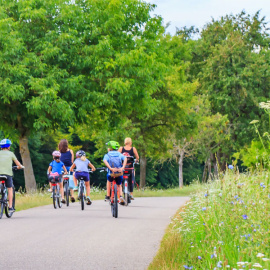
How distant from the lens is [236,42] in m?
43.2

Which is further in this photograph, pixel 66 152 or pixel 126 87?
pixel 126 87

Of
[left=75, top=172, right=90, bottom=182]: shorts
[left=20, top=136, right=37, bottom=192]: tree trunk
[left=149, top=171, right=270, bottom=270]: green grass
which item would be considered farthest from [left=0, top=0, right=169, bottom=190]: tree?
[left=149, top=171, right=270, bottom=270]: green grass

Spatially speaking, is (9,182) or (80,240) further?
(9,182)

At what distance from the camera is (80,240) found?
9359mm

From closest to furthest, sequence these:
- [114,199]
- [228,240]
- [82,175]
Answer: [228,240], [114,199], [82,175]

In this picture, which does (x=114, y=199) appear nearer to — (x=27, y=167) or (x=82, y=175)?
(x=82, y=175)

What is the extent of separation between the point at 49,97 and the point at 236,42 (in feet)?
78.8

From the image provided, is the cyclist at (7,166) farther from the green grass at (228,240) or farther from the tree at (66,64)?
the tree at (66,64)

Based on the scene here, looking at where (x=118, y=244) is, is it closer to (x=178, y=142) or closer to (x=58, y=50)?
(x=58, y=50)

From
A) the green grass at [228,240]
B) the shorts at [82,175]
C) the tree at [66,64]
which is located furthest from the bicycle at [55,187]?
the green grass at [228,240]

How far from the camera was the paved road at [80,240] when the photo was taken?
7387mm

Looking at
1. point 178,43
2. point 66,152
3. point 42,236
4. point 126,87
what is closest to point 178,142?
point 178,43

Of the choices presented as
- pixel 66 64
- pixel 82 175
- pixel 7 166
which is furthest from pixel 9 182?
pixel 66 64

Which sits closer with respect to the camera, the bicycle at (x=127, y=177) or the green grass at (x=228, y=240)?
the green grass at (x=228, y=240)
